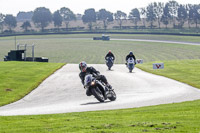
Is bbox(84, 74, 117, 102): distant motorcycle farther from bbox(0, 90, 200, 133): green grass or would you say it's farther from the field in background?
the field in background

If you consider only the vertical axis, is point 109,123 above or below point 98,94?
above

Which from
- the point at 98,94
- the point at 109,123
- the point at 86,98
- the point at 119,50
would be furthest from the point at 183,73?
the point at 119,50

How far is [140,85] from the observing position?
25.3 m

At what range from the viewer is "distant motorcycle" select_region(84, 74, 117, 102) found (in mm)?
17172

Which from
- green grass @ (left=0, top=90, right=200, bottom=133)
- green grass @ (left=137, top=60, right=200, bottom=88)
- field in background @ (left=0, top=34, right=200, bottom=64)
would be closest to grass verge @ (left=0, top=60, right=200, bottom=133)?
green grass @ (left=0, top=90, right=200, bottom=133)

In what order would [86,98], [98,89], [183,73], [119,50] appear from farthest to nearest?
[119,50], [183,73], [86,98], [98,89]

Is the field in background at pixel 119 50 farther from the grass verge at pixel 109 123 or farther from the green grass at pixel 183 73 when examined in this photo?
the grass verge at pixel 109 123

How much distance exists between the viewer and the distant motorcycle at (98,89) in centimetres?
1717

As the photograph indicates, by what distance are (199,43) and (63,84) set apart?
246 feet

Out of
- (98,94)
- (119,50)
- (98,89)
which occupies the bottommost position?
(119,50)

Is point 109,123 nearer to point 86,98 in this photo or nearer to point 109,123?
point 109,123

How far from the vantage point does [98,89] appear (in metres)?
17.8

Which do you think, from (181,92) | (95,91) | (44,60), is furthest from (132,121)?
(44,60)

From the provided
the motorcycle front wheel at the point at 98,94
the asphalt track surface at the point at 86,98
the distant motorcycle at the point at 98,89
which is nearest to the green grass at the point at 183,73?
the asphalt track surface at the point at 86,98
